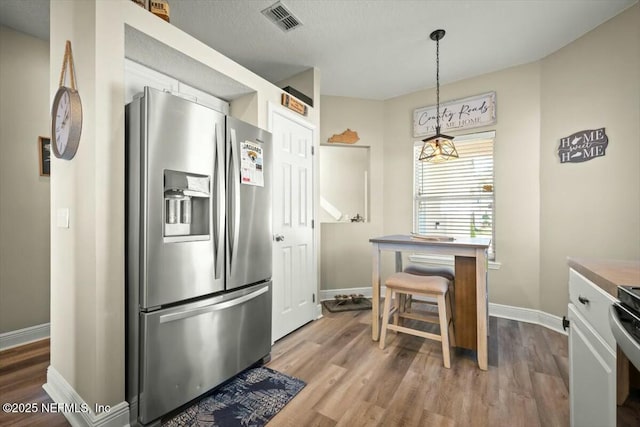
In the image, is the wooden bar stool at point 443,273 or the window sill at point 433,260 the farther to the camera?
the window sill at point 433,260

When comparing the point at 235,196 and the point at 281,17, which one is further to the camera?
the point at 281,17

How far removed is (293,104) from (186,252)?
6.00 ft

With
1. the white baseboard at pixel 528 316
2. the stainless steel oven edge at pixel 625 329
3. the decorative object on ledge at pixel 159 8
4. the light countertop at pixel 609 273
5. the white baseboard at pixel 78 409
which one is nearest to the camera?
the stainless steel oven edge at pixel 625 329

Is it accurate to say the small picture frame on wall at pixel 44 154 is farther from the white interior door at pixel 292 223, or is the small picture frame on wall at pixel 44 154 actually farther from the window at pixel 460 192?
the window at pixel 460 192

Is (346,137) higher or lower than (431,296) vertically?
higher

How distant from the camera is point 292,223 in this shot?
2.78 metres

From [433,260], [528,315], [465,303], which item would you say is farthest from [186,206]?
[528,315]

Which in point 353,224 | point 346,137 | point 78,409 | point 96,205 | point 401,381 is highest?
point 346,137

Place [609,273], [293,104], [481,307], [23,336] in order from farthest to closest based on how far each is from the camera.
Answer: [293,104], [23,336], [481,307], [609,273]

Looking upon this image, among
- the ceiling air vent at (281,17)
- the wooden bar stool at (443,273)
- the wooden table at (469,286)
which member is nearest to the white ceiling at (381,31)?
the ceiling air vent at (281,17)

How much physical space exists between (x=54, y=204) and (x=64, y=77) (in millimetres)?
760

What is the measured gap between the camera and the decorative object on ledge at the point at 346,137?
3.89m

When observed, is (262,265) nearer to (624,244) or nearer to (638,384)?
(638,384)

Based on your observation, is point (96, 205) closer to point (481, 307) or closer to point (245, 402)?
point (245, 402)
